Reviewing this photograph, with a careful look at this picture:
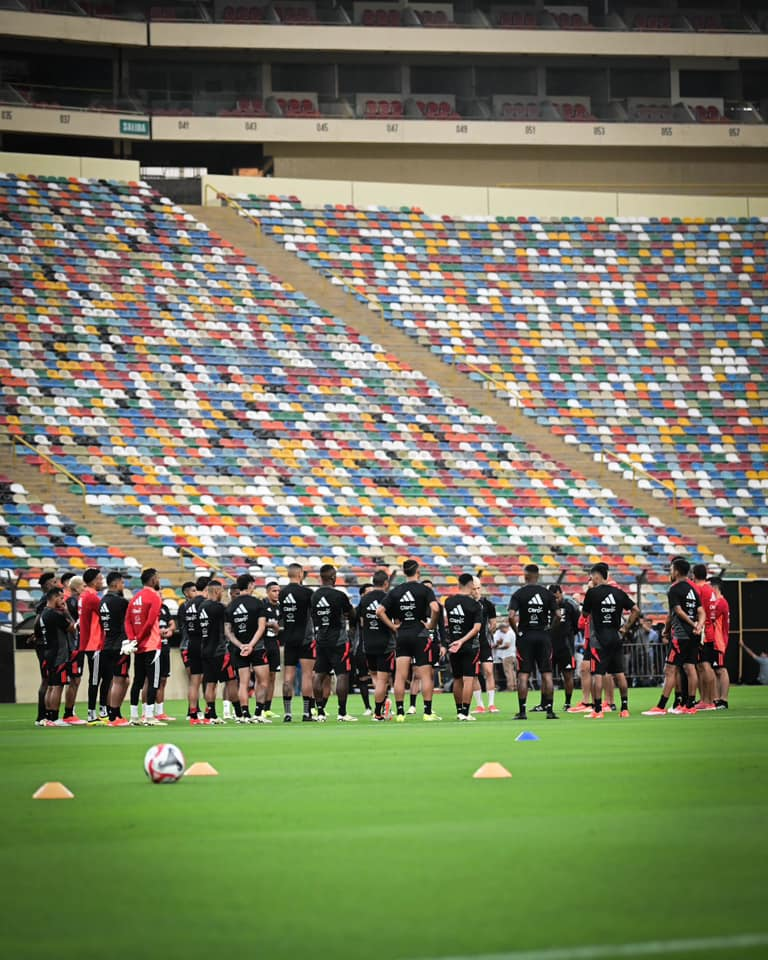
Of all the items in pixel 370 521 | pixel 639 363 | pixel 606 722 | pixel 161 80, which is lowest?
pixel 606 722

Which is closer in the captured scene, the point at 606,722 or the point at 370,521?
the point at 606,722

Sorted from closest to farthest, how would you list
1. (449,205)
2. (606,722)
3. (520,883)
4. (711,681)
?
(520,883), (606,722), (711,681), (449,205)

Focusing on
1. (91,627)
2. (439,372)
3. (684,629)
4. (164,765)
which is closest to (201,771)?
(164,765)

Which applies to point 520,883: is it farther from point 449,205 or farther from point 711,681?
point 449,205

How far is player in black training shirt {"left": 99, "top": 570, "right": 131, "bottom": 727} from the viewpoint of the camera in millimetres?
21719

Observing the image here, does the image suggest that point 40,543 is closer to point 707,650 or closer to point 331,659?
point 331,659

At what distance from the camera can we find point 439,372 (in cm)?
4403

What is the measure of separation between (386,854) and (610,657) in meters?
13.1

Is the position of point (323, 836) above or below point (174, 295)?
→ below

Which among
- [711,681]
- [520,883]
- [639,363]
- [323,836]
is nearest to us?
[520,883]

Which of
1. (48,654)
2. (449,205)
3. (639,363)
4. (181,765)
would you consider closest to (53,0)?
(449,205)

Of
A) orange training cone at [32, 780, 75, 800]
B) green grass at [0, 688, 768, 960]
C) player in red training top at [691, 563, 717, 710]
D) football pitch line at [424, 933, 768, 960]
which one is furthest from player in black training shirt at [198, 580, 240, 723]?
football pitch line at [424, 933, 768, 960]

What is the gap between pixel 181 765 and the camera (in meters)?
12.8

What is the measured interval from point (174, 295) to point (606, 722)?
26.2 metres
